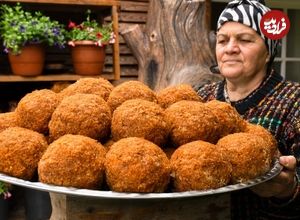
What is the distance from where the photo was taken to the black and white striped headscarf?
1472 mm

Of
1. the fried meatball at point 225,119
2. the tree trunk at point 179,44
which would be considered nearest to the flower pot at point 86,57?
the tree trunk at point 179,44

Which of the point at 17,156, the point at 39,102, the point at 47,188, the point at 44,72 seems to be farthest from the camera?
the point at 44,72

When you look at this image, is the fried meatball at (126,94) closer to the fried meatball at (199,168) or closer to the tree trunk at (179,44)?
the fried meatball at (199,168)

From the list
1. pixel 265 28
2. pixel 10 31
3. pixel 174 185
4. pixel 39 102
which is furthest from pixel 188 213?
pixel 10 31

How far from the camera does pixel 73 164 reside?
0.84 meters

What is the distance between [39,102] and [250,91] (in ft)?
2.67

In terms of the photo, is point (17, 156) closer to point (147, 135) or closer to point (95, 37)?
point (147, 135)

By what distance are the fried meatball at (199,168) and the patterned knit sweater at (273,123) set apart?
0.58 meters

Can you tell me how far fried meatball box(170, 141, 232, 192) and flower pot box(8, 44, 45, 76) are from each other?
1.72m

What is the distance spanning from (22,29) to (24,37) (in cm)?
4

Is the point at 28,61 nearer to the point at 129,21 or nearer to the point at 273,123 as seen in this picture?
the point at 129,21

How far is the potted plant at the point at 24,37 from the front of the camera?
2.39 meters

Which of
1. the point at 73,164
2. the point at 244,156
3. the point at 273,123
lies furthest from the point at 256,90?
the point at 73,164

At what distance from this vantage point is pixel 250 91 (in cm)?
157
